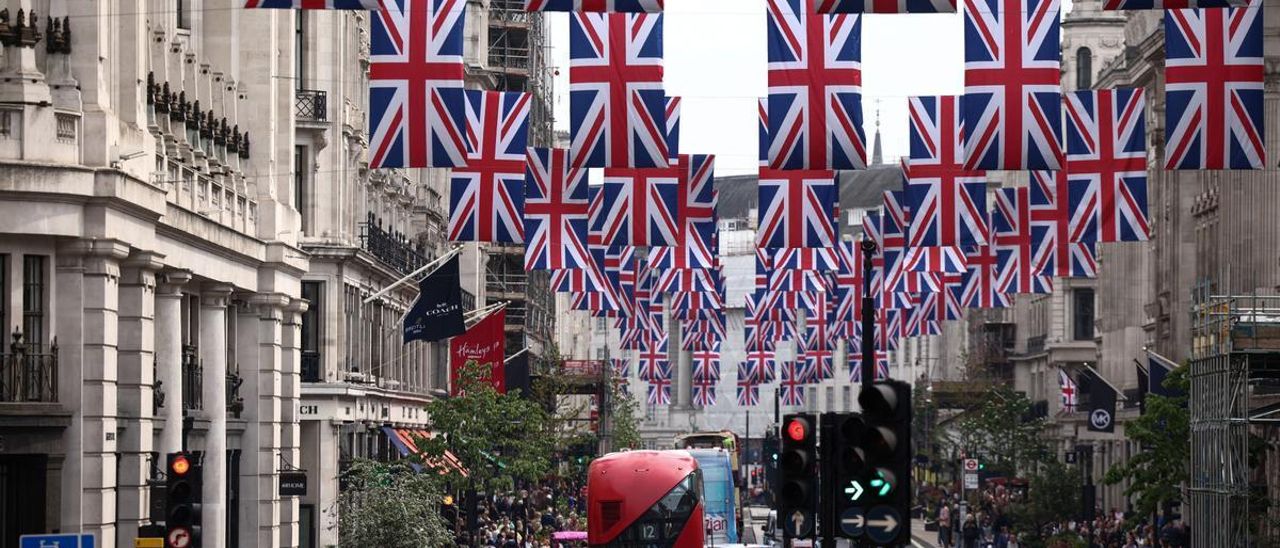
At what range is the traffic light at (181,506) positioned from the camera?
2948 centimetres

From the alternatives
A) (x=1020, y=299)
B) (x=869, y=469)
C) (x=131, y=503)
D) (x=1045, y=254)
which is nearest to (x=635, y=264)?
(x=1045, y=254)

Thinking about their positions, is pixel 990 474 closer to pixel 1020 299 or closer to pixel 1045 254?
pixel 1020 299

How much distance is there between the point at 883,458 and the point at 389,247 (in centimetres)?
5038

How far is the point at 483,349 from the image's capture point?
71.8 metres

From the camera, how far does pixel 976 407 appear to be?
12162 centimetres

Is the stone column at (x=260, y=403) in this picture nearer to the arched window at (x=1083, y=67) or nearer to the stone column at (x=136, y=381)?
the stone column at (x=136, y=381)

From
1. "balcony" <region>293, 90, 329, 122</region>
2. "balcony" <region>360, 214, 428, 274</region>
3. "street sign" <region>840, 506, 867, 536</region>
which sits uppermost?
"balcony" <region>293, 90, 329, 122</region>

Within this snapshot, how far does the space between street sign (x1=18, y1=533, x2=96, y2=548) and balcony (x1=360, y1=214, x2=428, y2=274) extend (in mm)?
41111

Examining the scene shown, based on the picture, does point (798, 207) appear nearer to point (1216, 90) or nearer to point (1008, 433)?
point (1216, 90)

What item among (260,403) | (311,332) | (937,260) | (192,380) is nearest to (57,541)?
(192,380)

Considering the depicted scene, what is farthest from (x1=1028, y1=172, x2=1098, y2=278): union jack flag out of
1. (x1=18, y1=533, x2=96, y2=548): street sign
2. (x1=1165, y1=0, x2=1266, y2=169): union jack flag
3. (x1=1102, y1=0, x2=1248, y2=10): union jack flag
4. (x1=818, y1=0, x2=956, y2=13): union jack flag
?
(x1=18, y1=533, x2=96, y2=548): street sign

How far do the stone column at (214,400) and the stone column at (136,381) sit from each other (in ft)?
17.2

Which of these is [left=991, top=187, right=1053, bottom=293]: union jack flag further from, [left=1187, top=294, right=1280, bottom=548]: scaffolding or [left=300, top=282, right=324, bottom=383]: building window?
[left=300, top=282, right=324, bottom=383]: building window

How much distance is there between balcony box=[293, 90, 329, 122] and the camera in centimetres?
6197
